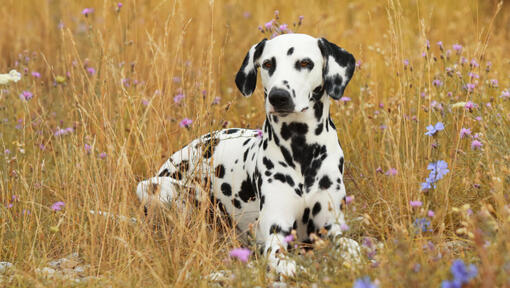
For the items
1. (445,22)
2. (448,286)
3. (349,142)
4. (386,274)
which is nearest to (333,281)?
(386,274)

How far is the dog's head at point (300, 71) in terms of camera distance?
3.72m

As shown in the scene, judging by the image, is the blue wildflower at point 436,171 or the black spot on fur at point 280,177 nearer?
the blue wildflower at point 436,171

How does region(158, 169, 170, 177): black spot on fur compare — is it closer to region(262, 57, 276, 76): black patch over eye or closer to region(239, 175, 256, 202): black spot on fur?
region(239, 175, 256, 202): black spot on fur

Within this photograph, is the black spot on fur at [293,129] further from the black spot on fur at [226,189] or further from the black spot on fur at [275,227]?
the black spot on fur at [226,189]

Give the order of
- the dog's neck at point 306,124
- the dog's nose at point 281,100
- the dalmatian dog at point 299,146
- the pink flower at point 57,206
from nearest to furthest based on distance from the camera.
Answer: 1. the dog's nose at point 281,100
2. the dalmatian dog at point 299,146
3. the dog's neck at point 306,124
4. the pink flower at point 57,206

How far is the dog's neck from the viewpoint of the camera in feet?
13.1

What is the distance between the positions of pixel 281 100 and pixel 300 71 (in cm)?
28

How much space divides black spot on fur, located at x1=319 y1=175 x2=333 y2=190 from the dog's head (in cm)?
46

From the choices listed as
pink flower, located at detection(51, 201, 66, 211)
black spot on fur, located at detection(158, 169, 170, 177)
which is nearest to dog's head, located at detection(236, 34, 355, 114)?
black spot on fur, located at detection(158, 169, 170, 177)

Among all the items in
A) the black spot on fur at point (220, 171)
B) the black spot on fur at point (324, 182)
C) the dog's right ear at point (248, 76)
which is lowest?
the black spot on fur at point (220, 171)

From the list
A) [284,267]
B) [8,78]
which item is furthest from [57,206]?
[284,267]

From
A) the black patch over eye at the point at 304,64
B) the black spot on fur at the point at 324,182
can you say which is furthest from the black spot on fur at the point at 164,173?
the black patch over eye at the point at 304,64

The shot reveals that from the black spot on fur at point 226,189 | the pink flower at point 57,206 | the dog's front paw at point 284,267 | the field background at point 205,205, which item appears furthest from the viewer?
the black spot on fur at point 226,189

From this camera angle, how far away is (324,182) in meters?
3.97
